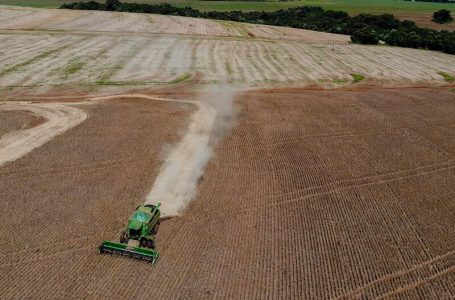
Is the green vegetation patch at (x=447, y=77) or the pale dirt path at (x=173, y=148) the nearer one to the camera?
the pale dirt path at (x=173, y=148)

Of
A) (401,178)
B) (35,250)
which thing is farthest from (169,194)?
(401,178)

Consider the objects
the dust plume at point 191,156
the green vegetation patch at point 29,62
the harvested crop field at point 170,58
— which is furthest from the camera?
the green vegetation patch at point 29,62

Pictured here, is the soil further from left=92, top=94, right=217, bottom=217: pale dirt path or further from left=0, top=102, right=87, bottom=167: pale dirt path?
left=92, top=94, right=217, bottom=217: pale dirt path

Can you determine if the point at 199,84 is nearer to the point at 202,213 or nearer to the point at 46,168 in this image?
the point at 46,168

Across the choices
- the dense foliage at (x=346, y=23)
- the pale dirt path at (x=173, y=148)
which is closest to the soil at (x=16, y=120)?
the pale dirt path at (x=173, y=148)

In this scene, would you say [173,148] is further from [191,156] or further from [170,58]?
[170,58]

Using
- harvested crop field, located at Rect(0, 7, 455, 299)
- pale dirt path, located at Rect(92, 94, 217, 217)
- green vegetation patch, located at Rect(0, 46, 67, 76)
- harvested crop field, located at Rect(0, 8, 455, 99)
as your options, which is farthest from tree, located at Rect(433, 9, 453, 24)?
pale dirt path, located at Rect(92, 94, 217, 217)

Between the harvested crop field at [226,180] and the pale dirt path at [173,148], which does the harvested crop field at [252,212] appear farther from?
the pale dirt path at [173,148]
